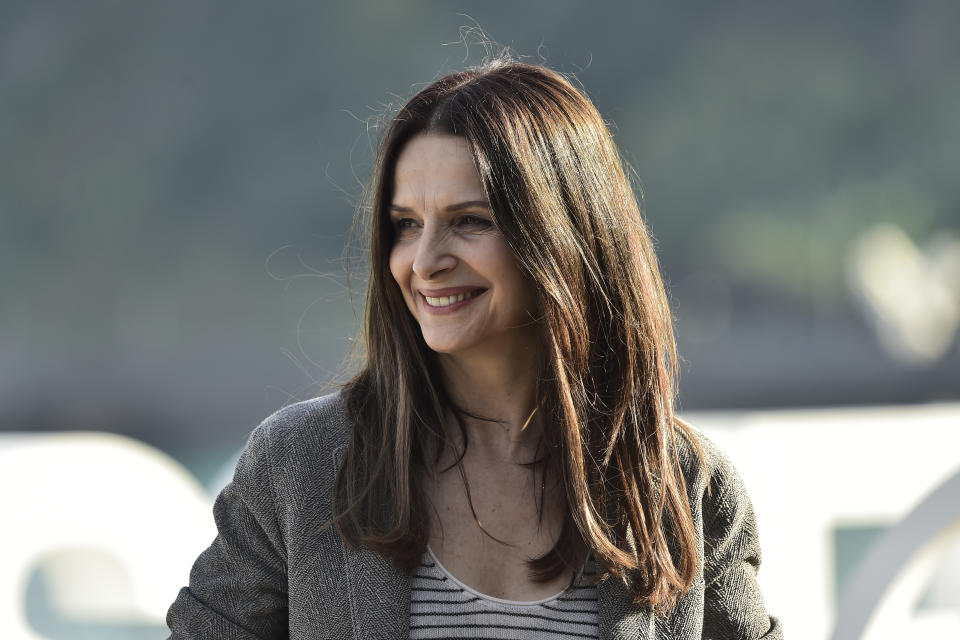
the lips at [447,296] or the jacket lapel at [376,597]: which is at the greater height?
the lips at [447,296]

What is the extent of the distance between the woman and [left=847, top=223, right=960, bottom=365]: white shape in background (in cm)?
666

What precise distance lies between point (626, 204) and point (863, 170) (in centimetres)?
749

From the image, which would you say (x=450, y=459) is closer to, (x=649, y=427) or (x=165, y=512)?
(x=649, y=427)

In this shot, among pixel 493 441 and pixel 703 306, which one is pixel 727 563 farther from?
pixel 703 306

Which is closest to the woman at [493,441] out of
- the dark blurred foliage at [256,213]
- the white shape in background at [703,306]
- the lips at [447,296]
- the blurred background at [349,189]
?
the lips at [447,296]

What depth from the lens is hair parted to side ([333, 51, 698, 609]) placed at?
187 centimetres

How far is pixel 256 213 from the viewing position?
314 inches

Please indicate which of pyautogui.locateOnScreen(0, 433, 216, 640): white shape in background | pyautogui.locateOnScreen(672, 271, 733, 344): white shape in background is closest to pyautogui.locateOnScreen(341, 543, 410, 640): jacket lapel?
pyautogui.locateOnScreen(0, 433, 216, 640): white shape in background

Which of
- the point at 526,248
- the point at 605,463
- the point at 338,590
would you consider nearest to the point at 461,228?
the point at 526,248

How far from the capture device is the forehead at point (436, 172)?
1867 mm

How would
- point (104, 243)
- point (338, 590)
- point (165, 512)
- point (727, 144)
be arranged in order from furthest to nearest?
point (727, 144), point (104, 243), point (165, 512), point (338, 590)

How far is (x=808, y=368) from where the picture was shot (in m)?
8.05

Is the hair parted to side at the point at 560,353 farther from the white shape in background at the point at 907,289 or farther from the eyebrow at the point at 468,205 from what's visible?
the white shape in background at the point at 907,289

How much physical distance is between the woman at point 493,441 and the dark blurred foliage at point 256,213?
5504 mm
